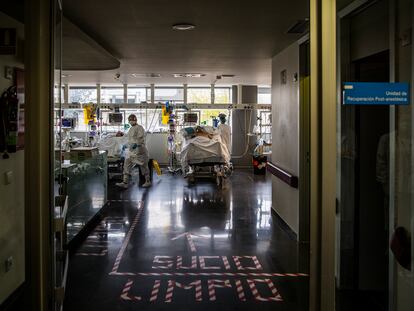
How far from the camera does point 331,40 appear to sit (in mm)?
1761

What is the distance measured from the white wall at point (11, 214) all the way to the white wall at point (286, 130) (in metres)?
3.30

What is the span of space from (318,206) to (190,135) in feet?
27.3

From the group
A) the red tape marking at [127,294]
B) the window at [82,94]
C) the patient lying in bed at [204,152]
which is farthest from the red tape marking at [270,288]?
the window at [82,94]

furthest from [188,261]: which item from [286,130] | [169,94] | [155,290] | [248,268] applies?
[169,94]

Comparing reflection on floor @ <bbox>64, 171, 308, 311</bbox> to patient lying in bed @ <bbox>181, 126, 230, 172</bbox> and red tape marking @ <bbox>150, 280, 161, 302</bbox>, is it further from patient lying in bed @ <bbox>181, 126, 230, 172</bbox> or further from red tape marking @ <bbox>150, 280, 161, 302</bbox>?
patient lying in bed @ <bbox>181, 126, 230, 172</bbox>

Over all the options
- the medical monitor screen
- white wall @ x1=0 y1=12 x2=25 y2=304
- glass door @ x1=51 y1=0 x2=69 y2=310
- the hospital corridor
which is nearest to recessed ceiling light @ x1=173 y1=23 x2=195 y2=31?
the hospital corridor

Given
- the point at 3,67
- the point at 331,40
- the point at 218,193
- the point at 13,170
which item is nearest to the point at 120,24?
the point at 3,67

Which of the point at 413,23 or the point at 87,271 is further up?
the point at 413,23

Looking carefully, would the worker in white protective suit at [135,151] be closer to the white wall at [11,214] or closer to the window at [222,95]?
the window at [222,95]

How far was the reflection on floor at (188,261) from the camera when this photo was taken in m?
3.28

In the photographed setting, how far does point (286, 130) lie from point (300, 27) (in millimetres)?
1676

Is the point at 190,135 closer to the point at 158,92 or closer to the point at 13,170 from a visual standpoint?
the point at 158,92

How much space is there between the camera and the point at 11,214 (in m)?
2.95

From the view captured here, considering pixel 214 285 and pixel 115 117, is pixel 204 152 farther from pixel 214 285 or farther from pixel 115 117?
pixel 214 285
